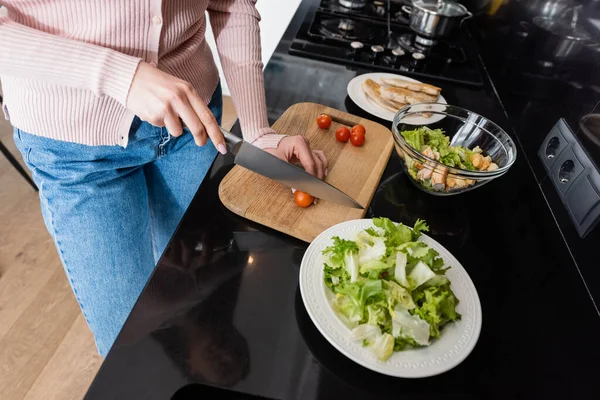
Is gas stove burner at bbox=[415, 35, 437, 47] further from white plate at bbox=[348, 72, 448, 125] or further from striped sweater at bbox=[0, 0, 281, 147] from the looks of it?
striped sweater at bbox=[0, 0, 281, 147]

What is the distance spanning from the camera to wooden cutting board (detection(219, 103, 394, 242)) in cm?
82

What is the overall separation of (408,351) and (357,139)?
0.59 meters

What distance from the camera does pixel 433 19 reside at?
4.91ft

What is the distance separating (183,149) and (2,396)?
1.16 meters

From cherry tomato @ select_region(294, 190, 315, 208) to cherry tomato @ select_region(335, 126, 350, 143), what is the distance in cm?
27

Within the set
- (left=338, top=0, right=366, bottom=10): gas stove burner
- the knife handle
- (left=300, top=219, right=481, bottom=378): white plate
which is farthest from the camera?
(left=338, top=0, right=366, bottom=10): gas stove burner

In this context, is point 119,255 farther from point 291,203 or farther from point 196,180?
point 291,203

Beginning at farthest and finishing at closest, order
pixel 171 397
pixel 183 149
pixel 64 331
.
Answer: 1. pixel 64 331
2. pixel 183 149
3. pixel 171 397

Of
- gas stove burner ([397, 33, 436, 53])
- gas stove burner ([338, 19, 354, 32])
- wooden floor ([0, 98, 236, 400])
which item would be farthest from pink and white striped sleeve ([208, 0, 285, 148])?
wooden floor ([0, 98, 236, 400])

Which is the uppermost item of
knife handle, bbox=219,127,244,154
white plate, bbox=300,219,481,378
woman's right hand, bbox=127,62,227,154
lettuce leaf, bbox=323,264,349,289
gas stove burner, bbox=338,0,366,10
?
woman's right hand, bbox=127,62,227,154

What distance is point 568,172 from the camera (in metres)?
0.89

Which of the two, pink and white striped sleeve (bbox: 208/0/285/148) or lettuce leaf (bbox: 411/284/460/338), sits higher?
pink and white striped sleeve (bbox: 208/0/285/148)

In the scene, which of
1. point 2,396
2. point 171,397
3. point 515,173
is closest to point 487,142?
point 515,173

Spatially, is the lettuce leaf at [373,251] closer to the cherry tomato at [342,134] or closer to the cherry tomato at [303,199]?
the cherry tomato at [303,199]
